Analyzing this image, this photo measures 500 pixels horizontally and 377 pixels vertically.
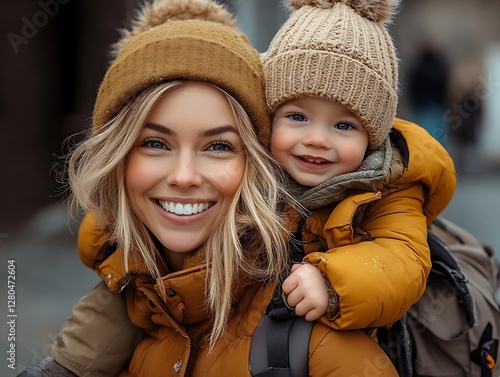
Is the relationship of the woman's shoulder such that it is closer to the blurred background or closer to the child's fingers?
the child's fingers

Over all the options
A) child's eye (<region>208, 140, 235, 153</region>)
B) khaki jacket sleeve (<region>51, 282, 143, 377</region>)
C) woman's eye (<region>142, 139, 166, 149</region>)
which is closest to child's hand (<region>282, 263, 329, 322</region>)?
child's eye (<region>208, 140, 235, 153</region>)

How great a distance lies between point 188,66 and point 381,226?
867 mm

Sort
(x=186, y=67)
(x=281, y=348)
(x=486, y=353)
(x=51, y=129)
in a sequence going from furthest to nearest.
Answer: (x=51, y=129) → (x=486, y=353) → (x=186, y=67) → (x=281, y=348)

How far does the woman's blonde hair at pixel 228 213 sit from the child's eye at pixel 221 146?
0.19ft

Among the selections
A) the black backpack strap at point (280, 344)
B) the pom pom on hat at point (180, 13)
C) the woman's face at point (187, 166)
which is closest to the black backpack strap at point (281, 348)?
the black backpack strap at point (280, 344)

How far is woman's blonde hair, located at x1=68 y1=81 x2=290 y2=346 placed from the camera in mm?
2406

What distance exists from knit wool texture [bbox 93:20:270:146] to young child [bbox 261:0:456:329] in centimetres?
9

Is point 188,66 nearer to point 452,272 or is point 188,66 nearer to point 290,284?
point 290,284

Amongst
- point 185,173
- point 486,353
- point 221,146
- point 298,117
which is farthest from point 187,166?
point 486,353

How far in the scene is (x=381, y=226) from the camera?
7.97 feet

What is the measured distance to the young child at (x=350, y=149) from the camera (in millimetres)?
2307

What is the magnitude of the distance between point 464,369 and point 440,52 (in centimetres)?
1321

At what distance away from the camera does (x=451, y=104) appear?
13.1m

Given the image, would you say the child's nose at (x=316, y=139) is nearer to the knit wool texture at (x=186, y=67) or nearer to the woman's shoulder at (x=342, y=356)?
the knit wool texture at (x=186, y=67)
